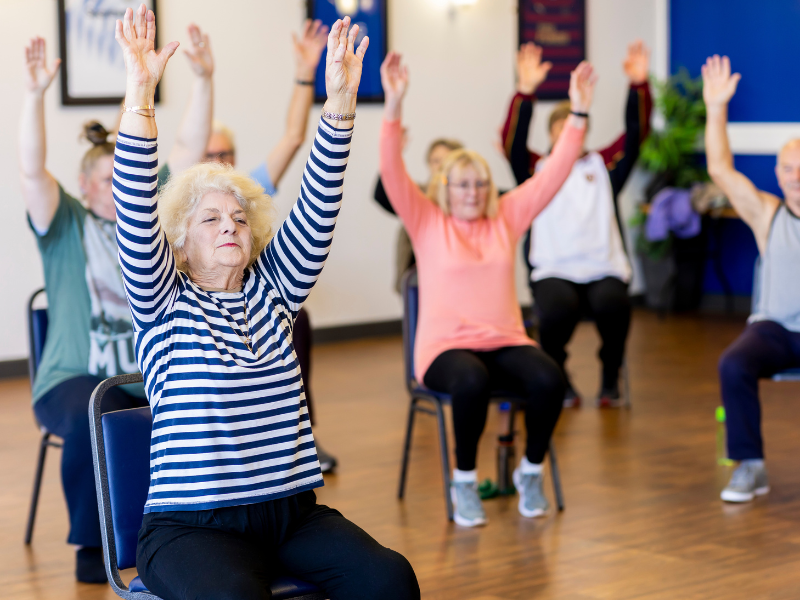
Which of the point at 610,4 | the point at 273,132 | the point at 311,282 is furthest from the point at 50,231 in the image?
the point at 610,4

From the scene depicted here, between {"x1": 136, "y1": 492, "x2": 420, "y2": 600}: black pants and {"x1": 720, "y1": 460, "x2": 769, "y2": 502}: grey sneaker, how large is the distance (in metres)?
1.95

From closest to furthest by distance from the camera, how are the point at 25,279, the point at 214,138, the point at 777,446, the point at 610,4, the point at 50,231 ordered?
the point at 50,231 < the point at 214,138 < the point at 777,446 < the point at 25,279 < the point at 610,4

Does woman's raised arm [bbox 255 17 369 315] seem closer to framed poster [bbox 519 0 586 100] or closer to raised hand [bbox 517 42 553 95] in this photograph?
raised hand [bbox 517 42 553 95]

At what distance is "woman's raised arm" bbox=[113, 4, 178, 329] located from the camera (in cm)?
174

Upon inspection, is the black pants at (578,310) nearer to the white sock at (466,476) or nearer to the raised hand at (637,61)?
the raised hand at (637,61)

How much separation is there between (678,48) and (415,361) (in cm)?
543

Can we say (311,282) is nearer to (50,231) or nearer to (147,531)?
(147,531)

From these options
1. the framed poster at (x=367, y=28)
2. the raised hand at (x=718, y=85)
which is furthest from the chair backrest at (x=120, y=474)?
the framed poster at (x=367, y=28)

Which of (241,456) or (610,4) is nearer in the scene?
(241,456)

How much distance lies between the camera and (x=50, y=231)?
292 centimetres

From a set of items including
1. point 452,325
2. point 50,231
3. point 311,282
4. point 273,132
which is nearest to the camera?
point 311,282

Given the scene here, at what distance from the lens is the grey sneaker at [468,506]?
3.27m

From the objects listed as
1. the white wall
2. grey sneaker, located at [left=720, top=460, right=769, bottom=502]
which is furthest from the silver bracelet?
the white wall

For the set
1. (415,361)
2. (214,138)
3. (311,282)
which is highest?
(214,138)
